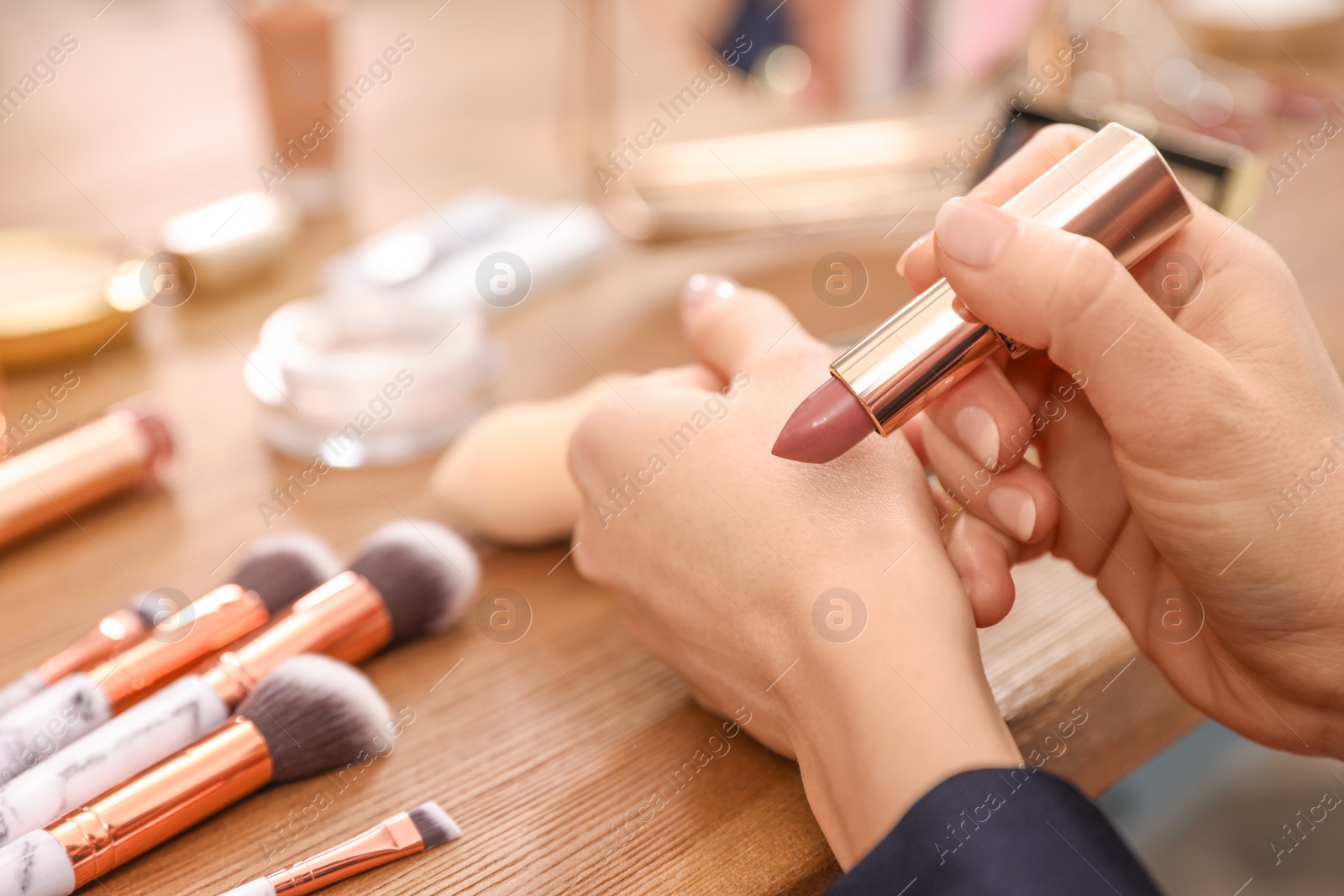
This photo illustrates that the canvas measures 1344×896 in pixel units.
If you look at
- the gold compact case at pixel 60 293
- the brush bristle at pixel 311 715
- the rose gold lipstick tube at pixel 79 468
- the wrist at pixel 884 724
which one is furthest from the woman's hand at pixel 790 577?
the gold compact case at pixel 60 293

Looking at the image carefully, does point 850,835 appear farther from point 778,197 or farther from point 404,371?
point 778,197

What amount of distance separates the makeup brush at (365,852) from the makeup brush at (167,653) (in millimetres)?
81

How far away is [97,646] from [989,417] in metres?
0.33

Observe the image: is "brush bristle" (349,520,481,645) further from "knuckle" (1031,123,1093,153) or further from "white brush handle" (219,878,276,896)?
"knuckle" (1031,123,1093,153)

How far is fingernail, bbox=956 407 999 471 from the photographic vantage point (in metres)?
0.39

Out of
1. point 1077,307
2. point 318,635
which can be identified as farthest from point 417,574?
point 1077,307

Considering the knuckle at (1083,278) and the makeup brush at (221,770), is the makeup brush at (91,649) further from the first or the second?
the knuckle at (1083,278)

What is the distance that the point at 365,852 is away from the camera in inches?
12.6

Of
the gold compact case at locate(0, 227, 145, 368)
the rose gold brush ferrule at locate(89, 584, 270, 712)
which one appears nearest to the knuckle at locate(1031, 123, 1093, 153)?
the rose gold brush ferrule at locate(89, 584, 270, 712)

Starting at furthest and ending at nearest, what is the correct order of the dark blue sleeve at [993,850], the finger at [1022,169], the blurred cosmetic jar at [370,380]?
the blurred cosmetic jar at [370,380], the finger at [1022,169], the dark blue sleeve at [993,850]

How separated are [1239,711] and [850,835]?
0.59 feet

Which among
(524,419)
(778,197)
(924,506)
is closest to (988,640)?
(924,506)

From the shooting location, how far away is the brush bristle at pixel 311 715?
13.5 inches

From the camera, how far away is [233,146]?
2.73 ft
